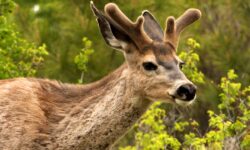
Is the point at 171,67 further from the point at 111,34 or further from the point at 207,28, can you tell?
the point at 207,28

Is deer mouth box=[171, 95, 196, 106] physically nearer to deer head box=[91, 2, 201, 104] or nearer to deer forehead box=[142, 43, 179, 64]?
deer head box=[91, 2, 201, 104]

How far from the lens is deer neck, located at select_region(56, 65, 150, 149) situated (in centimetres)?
1073

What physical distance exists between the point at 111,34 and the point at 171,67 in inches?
31.3

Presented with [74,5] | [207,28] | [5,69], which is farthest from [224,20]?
[5,69]

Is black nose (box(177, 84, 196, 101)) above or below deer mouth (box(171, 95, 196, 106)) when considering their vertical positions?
above

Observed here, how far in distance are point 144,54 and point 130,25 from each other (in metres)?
0.36

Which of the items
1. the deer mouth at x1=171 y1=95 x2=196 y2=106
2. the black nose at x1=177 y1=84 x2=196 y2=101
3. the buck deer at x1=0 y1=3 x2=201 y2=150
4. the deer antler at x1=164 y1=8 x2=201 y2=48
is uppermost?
the deer antler at x1=164 y1=8 x2=201 y2=48

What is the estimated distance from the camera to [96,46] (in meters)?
20.1

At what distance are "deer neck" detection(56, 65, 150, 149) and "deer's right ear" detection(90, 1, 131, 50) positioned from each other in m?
0.42

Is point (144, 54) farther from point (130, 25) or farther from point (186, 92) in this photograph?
point (186, 92)

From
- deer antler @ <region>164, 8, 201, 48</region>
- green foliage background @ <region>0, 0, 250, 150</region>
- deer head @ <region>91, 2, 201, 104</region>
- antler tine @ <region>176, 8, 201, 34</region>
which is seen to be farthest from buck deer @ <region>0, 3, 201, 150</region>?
green foliage background @ <region>0, 0, 250, 150</region>

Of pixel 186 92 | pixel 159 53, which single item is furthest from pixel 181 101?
pixel 159 53

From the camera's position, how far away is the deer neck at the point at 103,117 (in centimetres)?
1073

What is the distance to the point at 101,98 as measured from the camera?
1085cm
